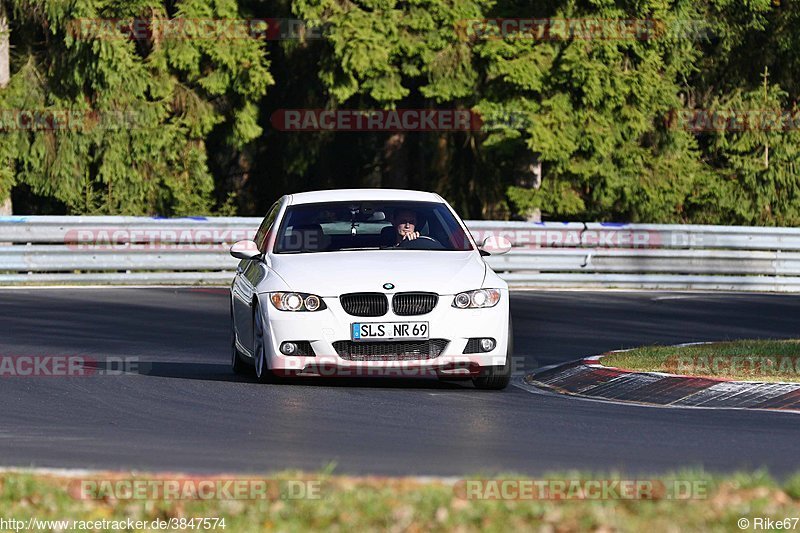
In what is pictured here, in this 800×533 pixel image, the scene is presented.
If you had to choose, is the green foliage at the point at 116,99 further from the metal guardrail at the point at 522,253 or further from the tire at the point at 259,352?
the tire at the point at 259,352

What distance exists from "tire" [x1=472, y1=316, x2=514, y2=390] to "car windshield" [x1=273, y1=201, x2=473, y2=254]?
43.7 inches

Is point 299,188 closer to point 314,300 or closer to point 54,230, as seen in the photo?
point 54,230

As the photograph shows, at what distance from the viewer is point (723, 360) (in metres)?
14.7

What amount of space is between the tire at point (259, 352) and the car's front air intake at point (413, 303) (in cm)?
111

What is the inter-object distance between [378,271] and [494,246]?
4.21 ft

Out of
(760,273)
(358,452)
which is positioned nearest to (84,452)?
(358,452)

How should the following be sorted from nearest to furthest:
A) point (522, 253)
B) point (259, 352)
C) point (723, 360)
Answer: point (259, 352), point (723, 360), point (522, 253)

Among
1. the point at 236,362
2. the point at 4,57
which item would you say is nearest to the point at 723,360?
the point at 236,362

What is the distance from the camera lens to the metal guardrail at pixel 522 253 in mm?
26781

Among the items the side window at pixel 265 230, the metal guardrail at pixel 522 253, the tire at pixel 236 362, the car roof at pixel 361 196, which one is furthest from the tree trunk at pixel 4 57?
the car roof at pixel 361 196

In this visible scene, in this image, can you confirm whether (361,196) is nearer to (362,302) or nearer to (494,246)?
(494,246)

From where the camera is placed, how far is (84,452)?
9422mm

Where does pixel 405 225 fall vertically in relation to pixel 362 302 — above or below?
above

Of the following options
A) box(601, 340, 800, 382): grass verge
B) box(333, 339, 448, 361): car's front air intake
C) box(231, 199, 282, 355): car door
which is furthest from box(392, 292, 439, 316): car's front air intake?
box(601, 340, 800, 382): grass verge
